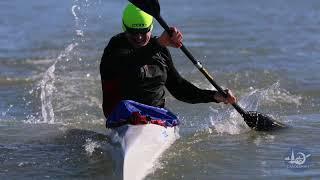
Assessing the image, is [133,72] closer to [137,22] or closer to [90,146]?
[137,22]

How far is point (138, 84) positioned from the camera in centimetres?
724

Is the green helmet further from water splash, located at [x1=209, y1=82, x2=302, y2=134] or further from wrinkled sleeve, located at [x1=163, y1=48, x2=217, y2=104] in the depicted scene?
water splash, located at [x1=209, y1=82, x2=302, y2=134]

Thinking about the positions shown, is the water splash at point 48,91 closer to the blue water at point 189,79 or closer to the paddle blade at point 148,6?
the blue water at point 189,79

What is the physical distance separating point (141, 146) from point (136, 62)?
0.86m

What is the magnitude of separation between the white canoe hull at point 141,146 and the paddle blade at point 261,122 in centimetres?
134

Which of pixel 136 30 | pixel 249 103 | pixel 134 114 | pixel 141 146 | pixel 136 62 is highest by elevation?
pixel 136 30

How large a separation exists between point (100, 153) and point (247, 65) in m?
5.30

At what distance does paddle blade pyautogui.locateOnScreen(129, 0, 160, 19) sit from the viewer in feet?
23.7

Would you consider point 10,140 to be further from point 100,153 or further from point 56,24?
point 56,24

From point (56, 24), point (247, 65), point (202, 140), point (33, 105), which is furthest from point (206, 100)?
point (56, 24)

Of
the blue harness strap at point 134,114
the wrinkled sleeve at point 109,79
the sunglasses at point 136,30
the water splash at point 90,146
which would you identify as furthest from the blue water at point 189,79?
the sunglasses at point 136,30

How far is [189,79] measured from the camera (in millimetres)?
11297

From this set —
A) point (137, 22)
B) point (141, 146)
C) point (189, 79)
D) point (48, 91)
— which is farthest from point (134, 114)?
point (189, 79)

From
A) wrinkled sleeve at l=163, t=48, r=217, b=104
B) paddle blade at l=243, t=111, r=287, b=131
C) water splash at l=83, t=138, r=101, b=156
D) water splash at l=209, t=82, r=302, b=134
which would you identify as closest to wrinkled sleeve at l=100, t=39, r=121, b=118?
water splash at l=83, t=138, r=101, b=156
